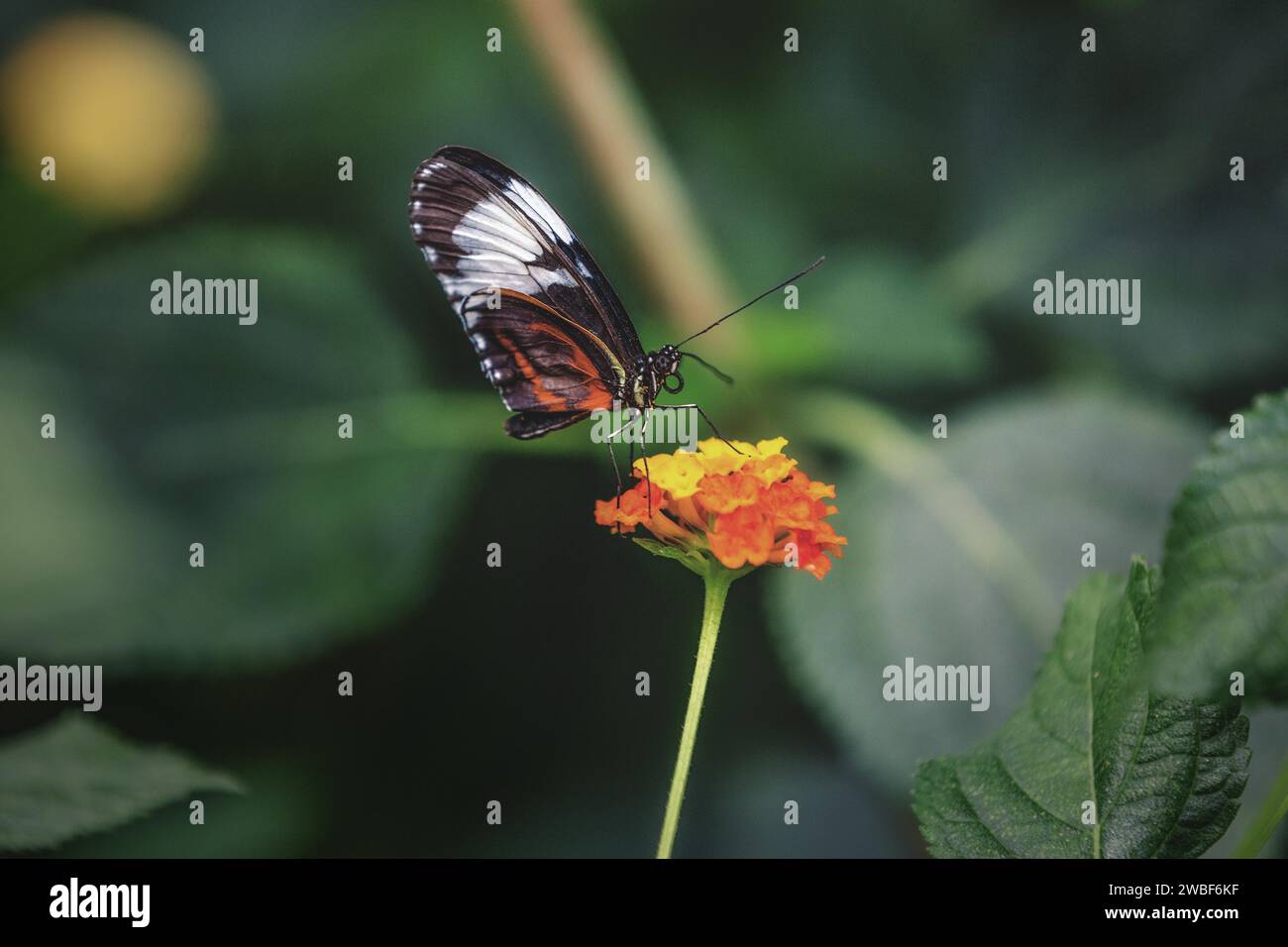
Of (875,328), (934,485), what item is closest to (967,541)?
(934,485)

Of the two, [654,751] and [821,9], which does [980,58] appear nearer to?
[821,9]

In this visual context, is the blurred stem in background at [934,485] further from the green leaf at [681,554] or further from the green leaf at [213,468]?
the green leaf at [681,554]

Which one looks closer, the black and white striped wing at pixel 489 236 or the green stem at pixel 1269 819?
the green stem at pixel 1269 819

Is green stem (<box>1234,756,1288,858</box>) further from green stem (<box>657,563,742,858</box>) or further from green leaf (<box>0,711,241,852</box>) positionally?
green leaf (<box>0,711,241,852</box>)

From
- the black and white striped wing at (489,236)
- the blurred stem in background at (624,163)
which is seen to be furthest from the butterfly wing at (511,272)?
the blurred stem in background at (624,163)

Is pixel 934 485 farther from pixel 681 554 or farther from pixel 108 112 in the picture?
pixel 108 112

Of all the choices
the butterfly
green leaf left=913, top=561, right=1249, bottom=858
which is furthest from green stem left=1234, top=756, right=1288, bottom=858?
the butterfly

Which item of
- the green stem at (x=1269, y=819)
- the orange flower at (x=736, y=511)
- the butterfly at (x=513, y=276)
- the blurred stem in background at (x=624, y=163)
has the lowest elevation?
the green stem at (x=1269, y=819)
